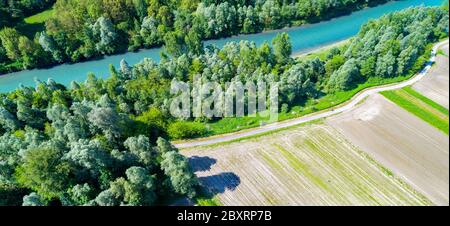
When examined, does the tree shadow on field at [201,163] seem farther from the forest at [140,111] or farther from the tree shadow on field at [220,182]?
the forest at [140,111]

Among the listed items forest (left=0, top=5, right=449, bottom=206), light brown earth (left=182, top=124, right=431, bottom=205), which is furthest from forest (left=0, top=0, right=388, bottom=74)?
light brown earth (left=182, top=124, right=431, bottom=205)

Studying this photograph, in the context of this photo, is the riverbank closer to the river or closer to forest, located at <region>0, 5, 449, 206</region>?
the river

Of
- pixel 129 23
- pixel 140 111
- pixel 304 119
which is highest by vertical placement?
pixel 129 23

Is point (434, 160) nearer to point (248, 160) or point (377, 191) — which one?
point (377, 191)

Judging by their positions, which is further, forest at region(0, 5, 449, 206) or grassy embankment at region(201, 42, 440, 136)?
grassy embankment at region(201, 42, 440, 136)

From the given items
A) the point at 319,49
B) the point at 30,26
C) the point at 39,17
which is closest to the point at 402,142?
the point at 319,49

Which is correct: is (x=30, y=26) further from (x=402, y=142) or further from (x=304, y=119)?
(x=402, y=142)
